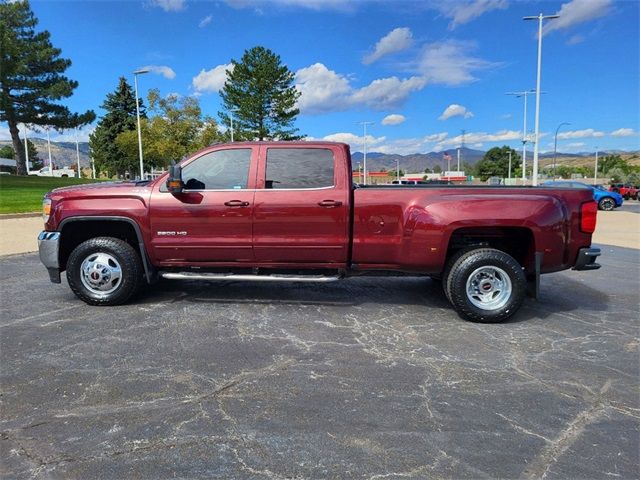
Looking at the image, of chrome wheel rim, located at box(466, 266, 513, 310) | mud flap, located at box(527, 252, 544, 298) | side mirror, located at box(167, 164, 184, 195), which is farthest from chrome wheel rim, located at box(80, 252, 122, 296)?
mud flap, located at box(527, 252, 544, 298)

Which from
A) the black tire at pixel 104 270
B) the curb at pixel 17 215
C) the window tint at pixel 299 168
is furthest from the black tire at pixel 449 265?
the curb at pixel 17 215

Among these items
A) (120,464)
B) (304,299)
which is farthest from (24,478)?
(304,299)

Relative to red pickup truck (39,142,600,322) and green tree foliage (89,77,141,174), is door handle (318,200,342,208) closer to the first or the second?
red pickup truck (39,142,600,322)

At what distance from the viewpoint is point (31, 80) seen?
128 feet

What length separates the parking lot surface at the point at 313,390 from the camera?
2.63 meters

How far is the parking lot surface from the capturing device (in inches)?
104

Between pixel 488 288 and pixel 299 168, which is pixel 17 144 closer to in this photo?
pixel 299 168

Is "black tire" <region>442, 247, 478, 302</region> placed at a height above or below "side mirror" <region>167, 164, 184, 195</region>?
below

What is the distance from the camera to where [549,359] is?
4.07m

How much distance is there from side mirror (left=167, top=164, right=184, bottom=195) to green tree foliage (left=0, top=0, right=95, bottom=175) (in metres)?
39.7

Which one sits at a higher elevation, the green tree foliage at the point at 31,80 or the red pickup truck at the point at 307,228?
the green tree foliage at the point at 31,80

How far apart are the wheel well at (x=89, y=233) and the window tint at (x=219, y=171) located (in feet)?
3.18

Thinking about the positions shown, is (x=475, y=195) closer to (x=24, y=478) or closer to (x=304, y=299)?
(x=304, y=299)

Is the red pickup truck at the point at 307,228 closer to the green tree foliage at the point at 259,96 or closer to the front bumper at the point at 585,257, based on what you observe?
the front bumper at the point at 585,257
